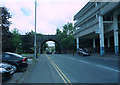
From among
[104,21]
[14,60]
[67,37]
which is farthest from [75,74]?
[67,37]

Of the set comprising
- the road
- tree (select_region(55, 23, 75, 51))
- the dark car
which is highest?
tree (select_region(55, 23, 75, 51))

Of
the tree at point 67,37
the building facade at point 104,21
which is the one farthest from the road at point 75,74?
the tree at point 67,37

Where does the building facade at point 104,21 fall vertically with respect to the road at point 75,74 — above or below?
above

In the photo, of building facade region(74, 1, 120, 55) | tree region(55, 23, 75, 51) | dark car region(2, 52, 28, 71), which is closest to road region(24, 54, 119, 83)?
dark car region(2, 52, 28, 71)

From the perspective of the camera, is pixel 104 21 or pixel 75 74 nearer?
pixel 75 74

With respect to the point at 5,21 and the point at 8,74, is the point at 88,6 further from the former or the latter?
the point at 8,74

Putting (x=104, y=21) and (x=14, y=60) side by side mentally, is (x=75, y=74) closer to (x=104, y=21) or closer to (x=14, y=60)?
(x=14, y=60)

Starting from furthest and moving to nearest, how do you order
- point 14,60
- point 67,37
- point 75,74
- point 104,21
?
point 67,37 < point 104,21 < point 14,60 < point 75,74

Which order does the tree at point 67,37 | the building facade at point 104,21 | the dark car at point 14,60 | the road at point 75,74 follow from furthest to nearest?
the tree at point 67,37, the building facade at point 104,21, the dark car at point 14,60, the road at point 75,74

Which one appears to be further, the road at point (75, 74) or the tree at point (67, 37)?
the tree at point (67, 37)

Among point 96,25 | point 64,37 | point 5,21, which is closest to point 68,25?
point 64,37

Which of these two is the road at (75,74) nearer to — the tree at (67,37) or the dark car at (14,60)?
the dark car at (14,60)

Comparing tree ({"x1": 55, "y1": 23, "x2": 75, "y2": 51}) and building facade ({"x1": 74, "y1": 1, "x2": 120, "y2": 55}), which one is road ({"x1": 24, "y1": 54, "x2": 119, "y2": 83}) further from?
tree ({"x1": 55, "y1": 23, "x2": 75, "y2": 51})

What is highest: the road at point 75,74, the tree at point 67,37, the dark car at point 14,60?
the tree at point 67,37
